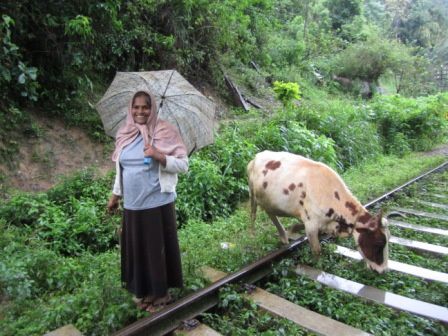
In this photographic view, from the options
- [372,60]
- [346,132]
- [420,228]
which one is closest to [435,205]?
[420,228]

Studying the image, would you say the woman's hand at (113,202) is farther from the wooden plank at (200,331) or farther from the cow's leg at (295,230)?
the cow's leg at (295,230)

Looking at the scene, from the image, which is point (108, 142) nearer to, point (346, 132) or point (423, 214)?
point (423, 214)

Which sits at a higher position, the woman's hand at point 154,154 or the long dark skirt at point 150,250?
the woman's hand at point 154,154

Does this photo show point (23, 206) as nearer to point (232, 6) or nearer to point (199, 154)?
point (199, 154)

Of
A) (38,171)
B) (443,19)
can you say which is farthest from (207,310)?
(443,19)

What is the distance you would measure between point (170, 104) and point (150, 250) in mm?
1361

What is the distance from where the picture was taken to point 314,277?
15.5 ft

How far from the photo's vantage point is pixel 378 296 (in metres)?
4.35

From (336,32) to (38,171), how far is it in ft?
87.5

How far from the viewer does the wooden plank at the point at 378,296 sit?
13.3 feet

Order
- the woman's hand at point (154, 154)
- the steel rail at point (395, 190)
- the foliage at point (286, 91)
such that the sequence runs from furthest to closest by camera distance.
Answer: the foliage at point (286, 91)
the steel rail at point (395, 190)
the woman's hand at point (154, 154)

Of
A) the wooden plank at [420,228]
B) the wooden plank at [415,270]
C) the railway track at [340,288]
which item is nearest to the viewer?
the railway track at [340,288]

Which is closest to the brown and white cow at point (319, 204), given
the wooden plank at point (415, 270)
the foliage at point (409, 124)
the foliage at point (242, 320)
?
the wooden plank at point (415, 270)

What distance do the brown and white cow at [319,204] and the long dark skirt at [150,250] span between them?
162 centimetres
